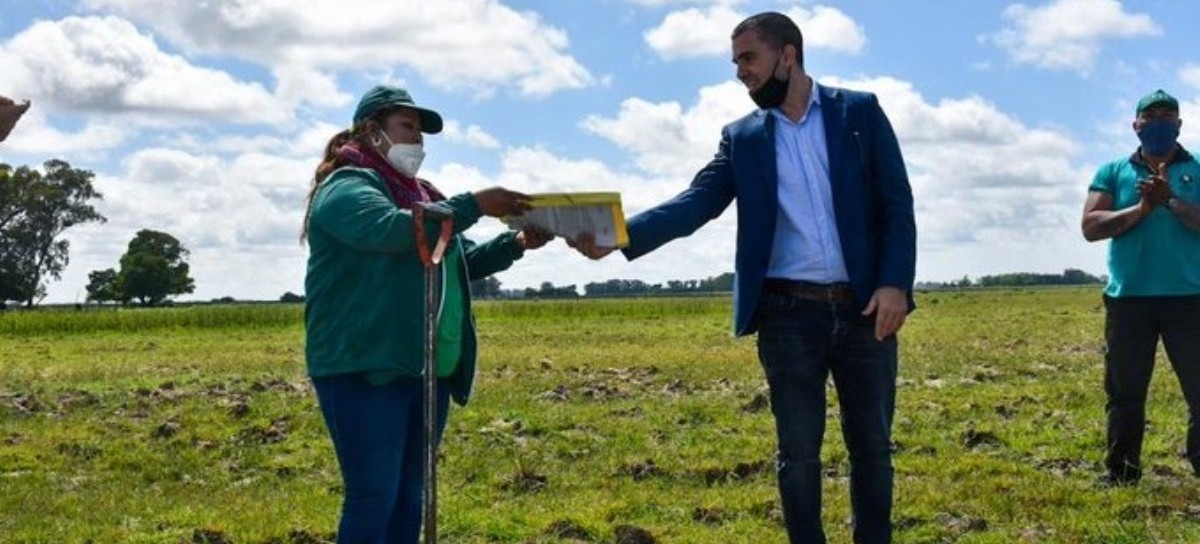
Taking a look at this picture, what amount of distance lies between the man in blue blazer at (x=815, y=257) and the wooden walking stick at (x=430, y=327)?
752 millimetres

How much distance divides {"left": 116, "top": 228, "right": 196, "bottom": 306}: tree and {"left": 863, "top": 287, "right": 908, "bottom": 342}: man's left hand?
108053 mm

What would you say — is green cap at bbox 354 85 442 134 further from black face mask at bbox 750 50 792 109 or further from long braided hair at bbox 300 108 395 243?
black face mask at bbox 750 50 792 109

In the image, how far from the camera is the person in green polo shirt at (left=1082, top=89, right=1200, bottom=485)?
779cm

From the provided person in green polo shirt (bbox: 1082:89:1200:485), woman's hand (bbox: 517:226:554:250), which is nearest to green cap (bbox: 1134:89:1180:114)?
person in green polo shirt (bbox: 1082:89:1200:485)

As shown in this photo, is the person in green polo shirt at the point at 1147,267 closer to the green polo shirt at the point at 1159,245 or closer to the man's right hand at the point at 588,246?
the green polo shirt at the point at 1159,245

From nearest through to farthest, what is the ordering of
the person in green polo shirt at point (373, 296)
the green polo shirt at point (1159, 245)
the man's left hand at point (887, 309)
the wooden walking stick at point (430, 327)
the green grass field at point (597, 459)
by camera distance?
the wooden walking stick at point (430, 327), the person in green polo shirt at point (373, 296), the man's left hand at point (887, 309), the green grass field at point (597, 459), the green polo shirt at point (1159, 245)

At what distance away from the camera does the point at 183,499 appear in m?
8.89

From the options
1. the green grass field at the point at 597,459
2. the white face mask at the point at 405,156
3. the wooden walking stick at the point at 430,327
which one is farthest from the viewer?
the green grass field at the point at 597,459

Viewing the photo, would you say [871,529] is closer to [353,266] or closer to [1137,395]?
[353,266]

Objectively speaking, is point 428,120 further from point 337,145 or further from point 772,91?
point 772,91

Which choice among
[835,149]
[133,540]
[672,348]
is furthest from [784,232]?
[672,348]

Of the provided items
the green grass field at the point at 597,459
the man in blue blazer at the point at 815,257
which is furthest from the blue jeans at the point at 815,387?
the green grass field at the point at 597,459

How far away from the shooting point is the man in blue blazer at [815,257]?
5160 mm

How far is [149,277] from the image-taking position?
10862 cm
